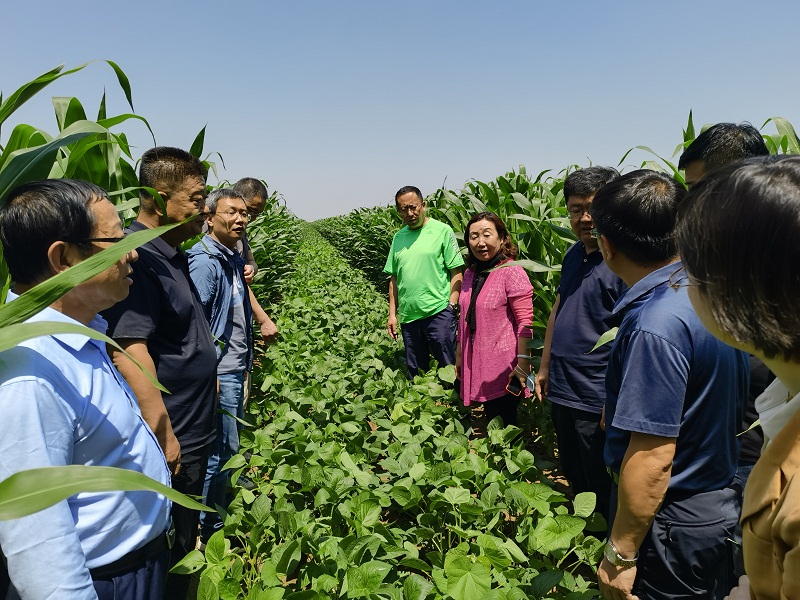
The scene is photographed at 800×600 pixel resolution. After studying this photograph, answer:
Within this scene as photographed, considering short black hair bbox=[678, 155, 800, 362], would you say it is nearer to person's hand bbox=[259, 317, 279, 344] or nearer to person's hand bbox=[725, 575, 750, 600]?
person's hand bbox=[725, 575, 750, 600]

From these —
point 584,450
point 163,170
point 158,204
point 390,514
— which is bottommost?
point 390,514

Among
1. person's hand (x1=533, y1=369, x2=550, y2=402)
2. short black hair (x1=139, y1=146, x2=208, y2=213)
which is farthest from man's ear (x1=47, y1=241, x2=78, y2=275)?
person's hand (x1=533, y1=369, x2=550, y2=402)

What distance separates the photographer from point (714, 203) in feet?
2.89

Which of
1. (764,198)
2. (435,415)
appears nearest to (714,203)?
(764,198)

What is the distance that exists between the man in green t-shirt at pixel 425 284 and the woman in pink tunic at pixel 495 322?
960 mm

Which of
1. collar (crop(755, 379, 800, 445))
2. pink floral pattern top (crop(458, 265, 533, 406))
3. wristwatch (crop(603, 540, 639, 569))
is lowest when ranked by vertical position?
wristwatch (crop(603, 540, 639, 569))

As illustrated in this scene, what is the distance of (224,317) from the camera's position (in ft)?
9.64

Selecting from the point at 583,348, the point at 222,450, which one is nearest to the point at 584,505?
the point at 583,348

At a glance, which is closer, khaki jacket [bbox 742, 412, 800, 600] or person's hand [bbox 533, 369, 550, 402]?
khaki jacket [bbox 742, 412, 800, 600]

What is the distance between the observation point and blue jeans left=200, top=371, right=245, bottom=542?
2.84 metres

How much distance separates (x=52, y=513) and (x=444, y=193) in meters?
6.85

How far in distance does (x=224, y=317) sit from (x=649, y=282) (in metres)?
2.13

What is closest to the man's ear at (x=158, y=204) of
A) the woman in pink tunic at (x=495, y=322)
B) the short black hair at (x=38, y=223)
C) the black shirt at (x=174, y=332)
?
the black shirt at (x=174, y=332)

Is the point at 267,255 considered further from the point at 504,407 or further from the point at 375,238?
the point at 504,407
